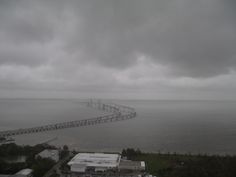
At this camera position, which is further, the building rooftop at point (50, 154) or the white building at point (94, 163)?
the building rooftop at point (50, 154)

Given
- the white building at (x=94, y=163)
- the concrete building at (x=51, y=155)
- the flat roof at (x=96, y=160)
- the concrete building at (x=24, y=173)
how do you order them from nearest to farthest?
the concrete building at (x=24, y=173)
the white building at (x=94, y=163)
the flat roof at (x=96, y=160)
the concrete building at (x=51, y=155)

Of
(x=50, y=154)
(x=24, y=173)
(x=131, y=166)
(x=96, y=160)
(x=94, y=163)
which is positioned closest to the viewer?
(x=24, y=173)

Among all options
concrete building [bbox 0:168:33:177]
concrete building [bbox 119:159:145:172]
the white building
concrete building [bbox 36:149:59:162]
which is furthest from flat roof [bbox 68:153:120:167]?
concrete building [bbox 0:168:33:177]

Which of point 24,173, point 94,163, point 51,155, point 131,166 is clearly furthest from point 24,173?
point 131,166

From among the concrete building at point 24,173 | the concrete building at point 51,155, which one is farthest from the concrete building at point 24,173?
the concrete building at point 51,155

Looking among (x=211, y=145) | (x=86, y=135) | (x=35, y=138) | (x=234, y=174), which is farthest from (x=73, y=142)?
(x=234, y=174)

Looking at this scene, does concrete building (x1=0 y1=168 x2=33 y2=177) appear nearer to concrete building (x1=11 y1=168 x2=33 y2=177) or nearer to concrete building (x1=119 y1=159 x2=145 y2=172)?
concrete building (x1=11 y1=168 x2=33 y2=177)

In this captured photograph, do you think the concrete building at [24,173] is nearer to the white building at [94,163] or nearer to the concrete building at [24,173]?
the concrete building at [24,173]

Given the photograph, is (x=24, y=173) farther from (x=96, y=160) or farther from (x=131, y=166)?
(x=131, y=166)
